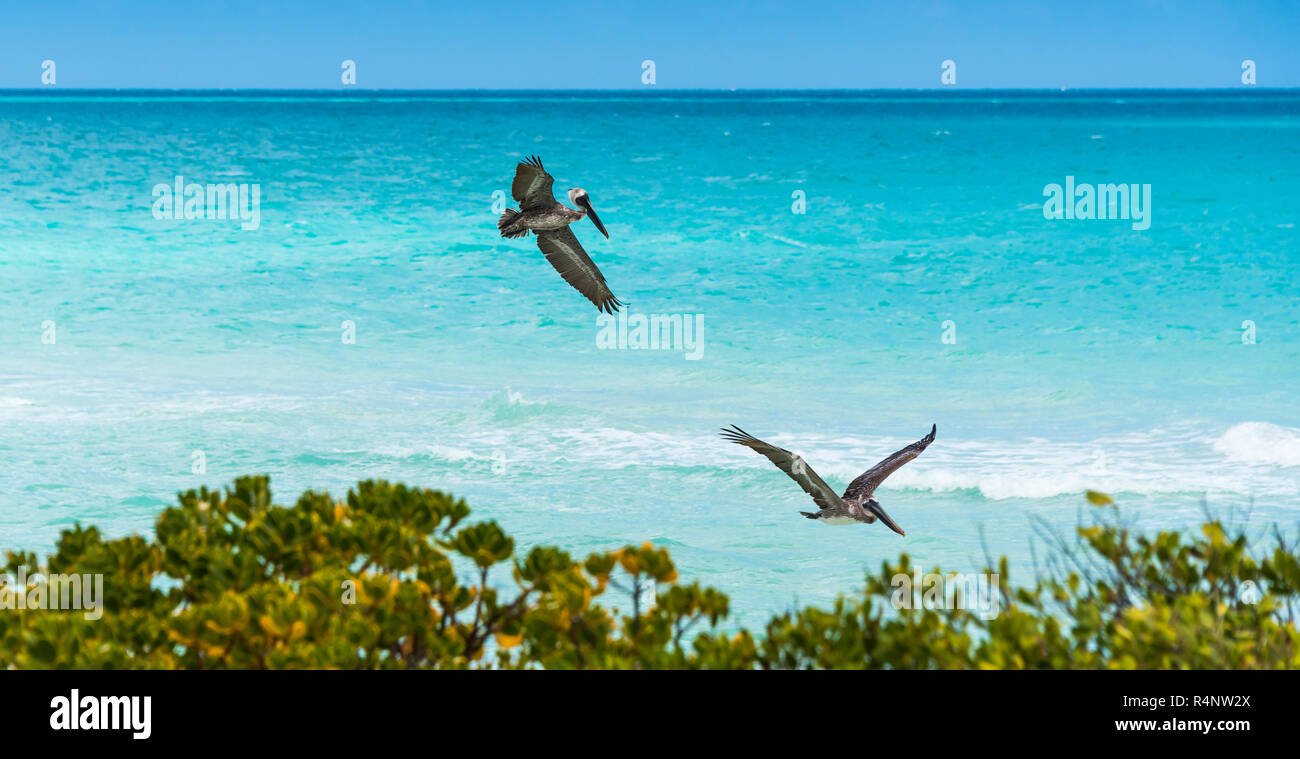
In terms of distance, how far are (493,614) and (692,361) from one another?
12.5 m

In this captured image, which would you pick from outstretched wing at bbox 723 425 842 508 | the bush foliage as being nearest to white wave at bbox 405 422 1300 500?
outstretched wing at bbox 723 425 842 508

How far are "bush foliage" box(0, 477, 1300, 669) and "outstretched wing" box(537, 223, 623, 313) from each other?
12.9 ft

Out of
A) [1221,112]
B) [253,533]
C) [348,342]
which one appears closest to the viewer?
[253,533]

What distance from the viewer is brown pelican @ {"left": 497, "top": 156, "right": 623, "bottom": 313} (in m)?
6.66

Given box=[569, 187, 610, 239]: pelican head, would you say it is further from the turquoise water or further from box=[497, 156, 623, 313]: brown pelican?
the turquoise water

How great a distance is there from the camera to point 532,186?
667 cm

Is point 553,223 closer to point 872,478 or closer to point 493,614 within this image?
point 872,478

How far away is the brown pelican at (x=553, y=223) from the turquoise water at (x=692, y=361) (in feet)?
8.15

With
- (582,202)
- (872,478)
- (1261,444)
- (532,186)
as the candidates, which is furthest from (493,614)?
(1261,444)

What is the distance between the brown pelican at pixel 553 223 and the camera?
21.9ft

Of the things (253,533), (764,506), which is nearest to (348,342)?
(764,506)
